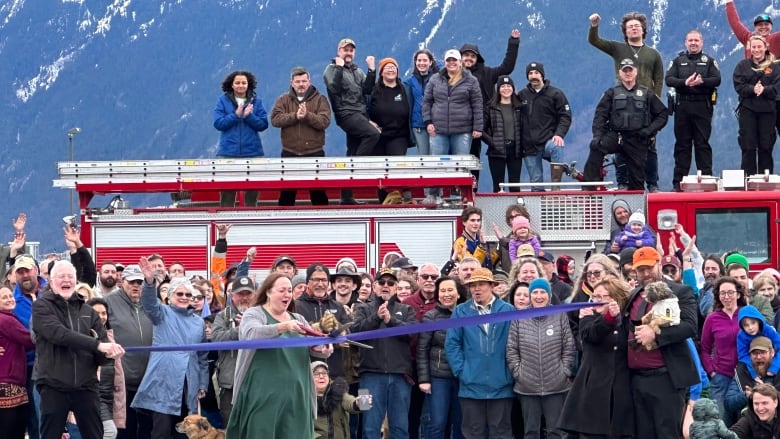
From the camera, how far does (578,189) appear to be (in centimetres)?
2216

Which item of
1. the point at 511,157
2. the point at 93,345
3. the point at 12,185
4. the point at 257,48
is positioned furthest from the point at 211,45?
the point at 93,345

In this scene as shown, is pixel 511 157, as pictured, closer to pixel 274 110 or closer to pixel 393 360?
pixel 274 110

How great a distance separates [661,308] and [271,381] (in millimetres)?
2990

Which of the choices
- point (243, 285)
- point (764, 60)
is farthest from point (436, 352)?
point (764, 60)

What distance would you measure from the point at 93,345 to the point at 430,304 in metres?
3.54

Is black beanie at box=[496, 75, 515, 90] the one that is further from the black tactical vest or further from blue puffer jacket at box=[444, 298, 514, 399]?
blue puffer jacket at box=[444, 298, 514, 399]

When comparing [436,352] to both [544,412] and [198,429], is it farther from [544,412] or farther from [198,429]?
[198,429]

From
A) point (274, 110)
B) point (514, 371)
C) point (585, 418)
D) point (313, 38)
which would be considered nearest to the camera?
point (585, 418)

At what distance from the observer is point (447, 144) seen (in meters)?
22.3

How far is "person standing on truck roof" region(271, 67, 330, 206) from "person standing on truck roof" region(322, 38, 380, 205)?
0.42 m

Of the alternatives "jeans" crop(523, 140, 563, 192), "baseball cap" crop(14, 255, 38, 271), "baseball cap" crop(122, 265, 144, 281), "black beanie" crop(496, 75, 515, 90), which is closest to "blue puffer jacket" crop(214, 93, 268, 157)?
"black beanie" crop(496, 75, 515, 90)

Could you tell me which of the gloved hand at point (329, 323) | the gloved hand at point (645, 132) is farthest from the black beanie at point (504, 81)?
the gloved hand at point (329, 323)

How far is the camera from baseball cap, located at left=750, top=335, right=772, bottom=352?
55.5ft

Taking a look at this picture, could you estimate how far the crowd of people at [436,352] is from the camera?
15.1 meters
